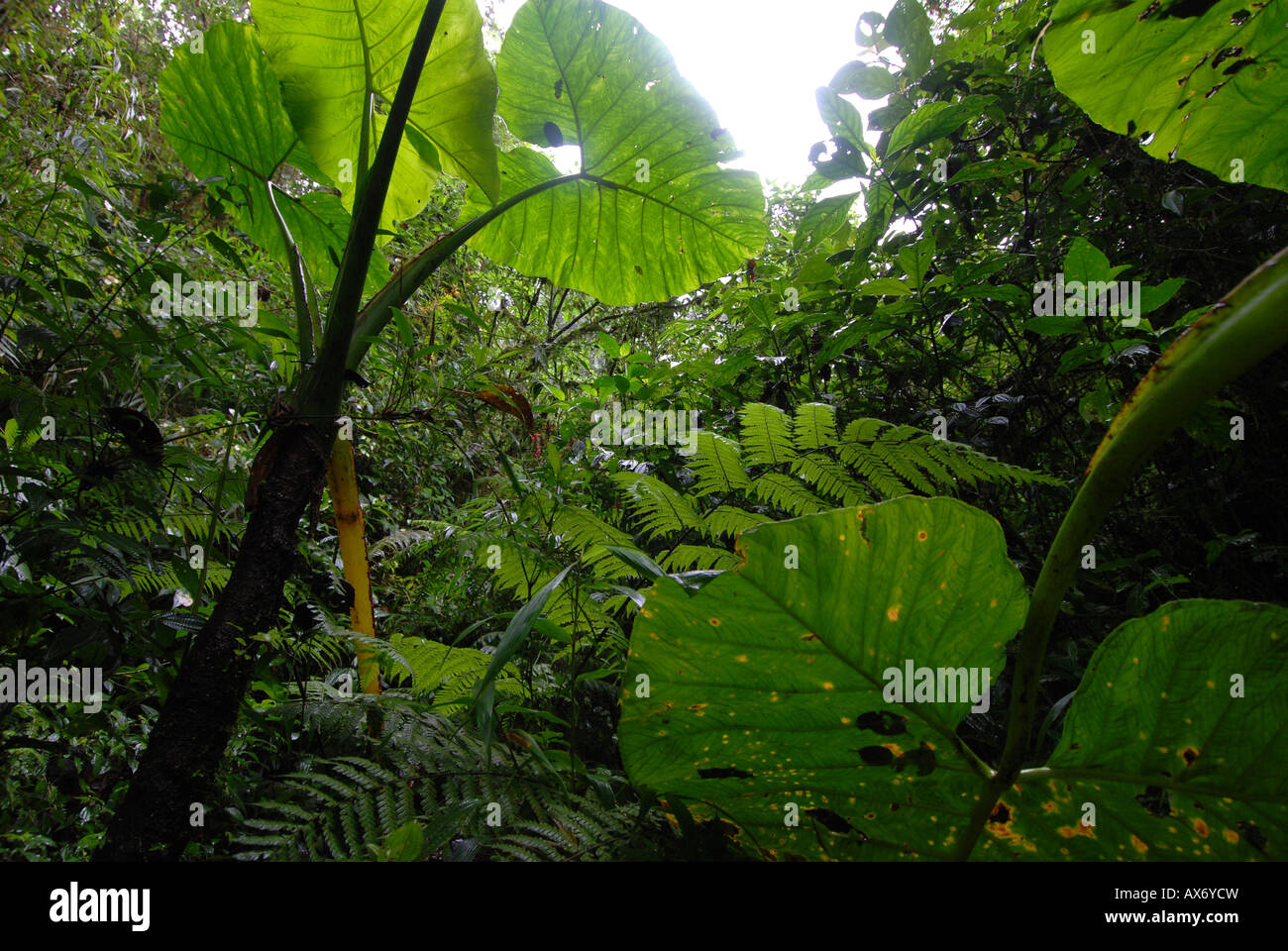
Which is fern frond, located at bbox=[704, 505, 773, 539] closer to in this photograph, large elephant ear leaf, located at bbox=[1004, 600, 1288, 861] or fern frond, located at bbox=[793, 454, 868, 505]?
fern frond, located at bbox=[793, 454, 868, 505]

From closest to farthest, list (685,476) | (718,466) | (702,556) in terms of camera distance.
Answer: (702,556) < (718,466) < (685,476)

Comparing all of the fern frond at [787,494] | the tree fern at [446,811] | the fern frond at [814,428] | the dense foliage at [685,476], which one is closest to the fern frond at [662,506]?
the dense foliage at [685,476]

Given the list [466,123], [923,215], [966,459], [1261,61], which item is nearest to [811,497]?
[966,459]

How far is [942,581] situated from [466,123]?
146 cm

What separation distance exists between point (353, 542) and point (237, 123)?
1.03 m

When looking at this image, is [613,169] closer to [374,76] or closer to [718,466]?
[374,76]

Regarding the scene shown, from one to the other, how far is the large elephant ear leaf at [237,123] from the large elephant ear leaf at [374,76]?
0.25 ft

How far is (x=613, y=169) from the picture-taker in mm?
1509

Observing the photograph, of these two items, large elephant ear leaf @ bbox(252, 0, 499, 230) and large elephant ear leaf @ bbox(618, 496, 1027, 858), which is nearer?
large elephant ear leaf @ bbox(618, 496, 1027, 858)

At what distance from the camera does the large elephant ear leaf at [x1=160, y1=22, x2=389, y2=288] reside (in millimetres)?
1238

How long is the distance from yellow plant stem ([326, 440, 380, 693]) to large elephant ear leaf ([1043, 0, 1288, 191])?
4.14 ft

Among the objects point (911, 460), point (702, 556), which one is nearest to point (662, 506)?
point (702, 556)

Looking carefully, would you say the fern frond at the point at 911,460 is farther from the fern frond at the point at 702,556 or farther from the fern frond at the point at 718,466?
the fern frond at the point at 702,556

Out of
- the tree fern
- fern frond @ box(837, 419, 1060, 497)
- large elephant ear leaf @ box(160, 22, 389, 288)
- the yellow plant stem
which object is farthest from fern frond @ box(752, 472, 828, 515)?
large elephant ear leaf @ box(160, 22, 389, 288)
